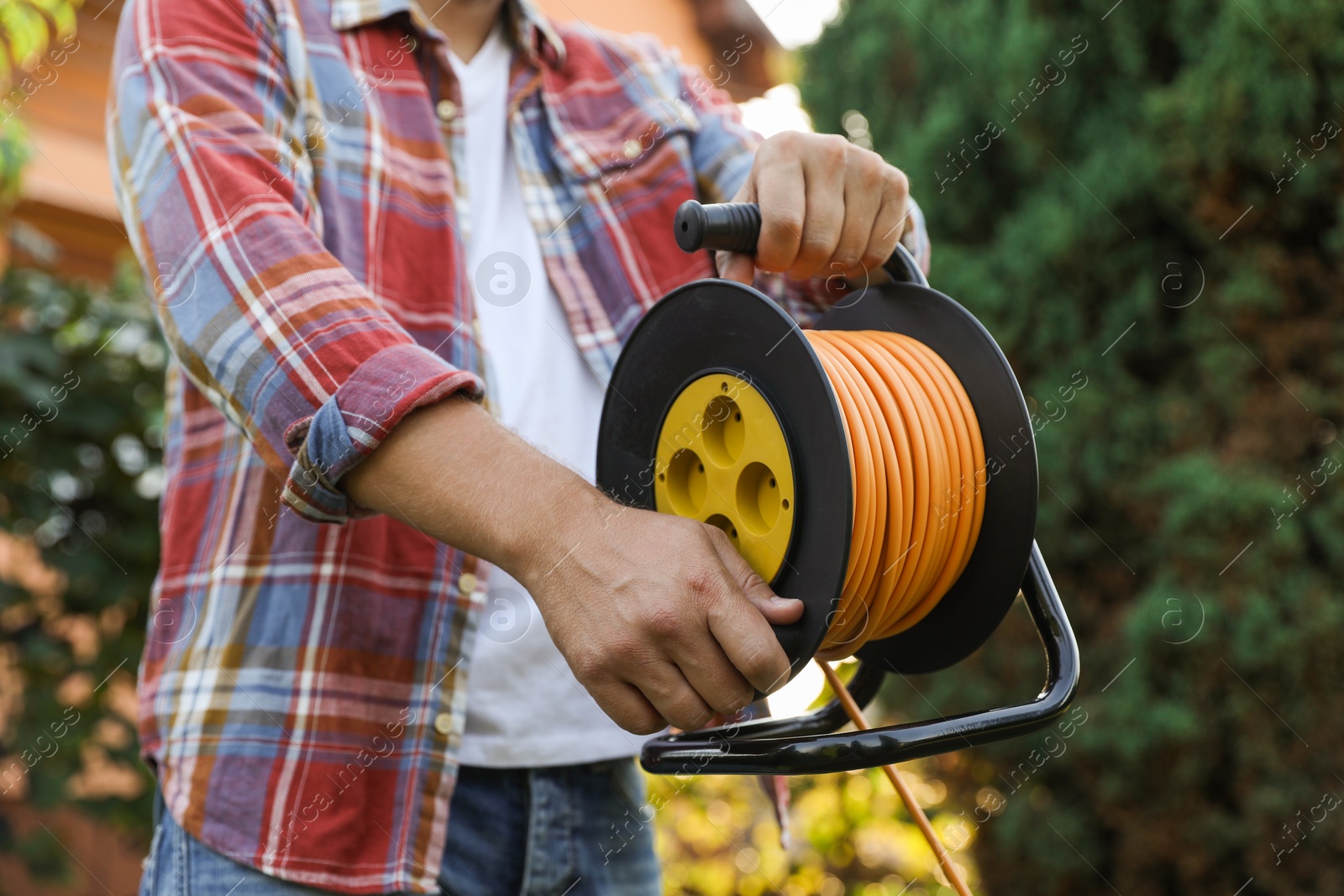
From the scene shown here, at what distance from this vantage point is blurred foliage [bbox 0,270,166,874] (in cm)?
353

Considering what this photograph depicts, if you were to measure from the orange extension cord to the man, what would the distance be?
0.54ft

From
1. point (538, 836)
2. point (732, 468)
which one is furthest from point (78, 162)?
point (732, 468)

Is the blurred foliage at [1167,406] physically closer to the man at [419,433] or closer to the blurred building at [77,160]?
the blurred building at [77,160]

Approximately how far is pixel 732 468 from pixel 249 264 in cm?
60

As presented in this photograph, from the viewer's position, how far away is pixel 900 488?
128 cm

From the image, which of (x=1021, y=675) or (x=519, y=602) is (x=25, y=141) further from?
(x=1021, y=675)

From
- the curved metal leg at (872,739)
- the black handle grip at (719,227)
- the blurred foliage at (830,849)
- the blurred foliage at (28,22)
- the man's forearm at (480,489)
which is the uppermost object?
the black handle grip at (719,227)

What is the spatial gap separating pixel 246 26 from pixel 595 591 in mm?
957

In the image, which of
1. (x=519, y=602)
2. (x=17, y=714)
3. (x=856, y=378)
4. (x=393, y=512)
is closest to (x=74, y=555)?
(x=17, y=714)

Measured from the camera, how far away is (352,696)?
4.78ft

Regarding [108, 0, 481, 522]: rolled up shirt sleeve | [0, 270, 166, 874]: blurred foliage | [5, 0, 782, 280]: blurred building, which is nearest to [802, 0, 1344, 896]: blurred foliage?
[5, 0, 782, 280]: blurred building

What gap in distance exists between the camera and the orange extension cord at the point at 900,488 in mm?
1240

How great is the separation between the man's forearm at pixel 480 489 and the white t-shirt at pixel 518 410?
16.9 inches

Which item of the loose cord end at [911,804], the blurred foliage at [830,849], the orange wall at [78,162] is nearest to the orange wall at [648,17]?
the orange wall at [78,162]
